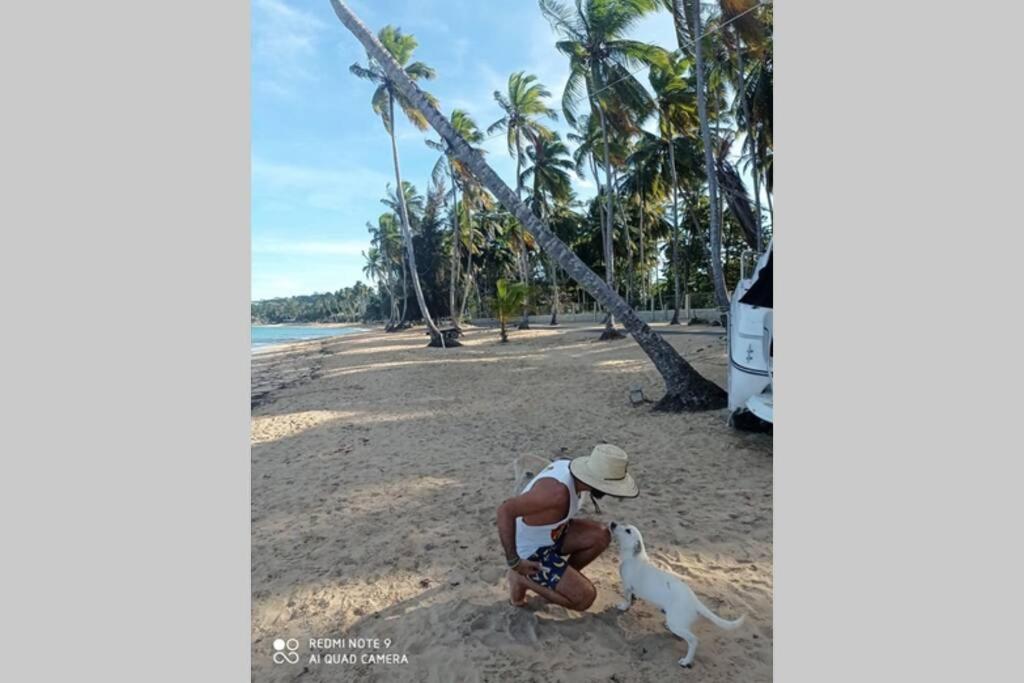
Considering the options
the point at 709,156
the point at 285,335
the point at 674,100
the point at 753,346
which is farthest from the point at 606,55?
the point at 285,335

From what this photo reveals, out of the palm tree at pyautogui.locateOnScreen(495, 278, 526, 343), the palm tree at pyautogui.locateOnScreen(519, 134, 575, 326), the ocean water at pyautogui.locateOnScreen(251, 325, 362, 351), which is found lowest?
the ocean water at pyautogui.locateOnScreen(251, 325, 362, 351)

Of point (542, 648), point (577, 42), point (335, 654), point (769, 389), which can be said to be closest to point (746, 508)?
point (769, 389)

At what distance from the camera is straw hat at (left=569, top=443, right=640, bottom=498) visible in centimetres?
226

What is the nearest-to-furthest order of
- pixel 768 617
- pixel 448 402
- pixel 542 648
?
1. pixel 542 648
2. pixel 768 617
3. pixel 448 402

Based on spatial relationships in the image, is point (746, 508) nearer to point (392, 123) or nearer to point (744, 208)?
point (744, 208)

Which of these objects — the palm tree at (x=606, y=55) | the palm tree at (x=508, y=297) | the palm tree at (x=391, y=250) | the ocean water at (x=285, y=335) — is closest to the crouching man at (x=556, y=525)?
the palm tree at (x=606, y=55)

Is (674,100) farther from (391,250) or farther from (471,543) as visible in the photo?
(391,250)

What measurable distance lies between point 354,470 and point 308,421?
2.91 meters

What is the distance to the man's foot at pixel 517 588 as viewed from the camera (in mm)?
2428

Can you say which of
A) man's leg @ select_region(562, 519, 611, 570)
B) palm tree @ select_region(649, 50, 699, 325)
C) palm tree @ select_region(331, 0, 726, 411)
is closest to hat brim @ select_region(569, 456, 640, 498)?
man's leg @ select_region(562, 519, 611, 570)

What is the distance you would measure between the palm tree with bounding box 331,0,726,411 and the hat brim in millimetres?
4827

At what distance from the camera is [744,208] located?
13102 millimetres

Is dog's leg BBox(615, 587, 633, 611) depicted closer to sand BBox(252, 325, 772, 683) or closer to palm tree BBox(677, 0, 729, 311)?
sand BBox(252, 325, 772, 683)

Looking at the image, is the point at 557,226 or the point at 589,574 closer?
the point at 589,574
